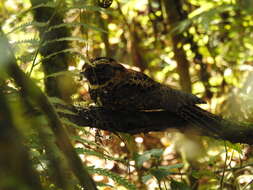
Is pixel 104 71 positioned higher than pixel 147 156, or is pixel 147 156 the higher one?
pixel 104 71

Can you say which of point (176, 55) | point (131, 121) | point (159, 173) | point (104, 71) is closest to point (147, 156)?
point (159, 173)

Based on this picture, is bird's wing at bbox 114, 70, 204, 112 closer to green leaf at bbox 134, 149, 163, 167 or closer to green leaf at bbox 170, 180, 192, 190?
green leaf at bbox 134, 149, 163, 167

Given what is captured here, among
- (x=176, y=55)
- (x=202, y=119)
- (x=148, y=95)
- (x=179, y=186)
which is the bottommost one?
(x=179, y=186)

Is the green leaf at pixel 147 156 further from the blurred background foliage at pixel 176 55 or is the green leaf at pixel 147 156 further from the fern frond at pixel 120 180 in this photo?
the blurred background foliage at pixel 176 55

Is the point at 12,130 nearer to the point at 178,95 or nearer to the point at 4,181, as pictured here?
the point at 4,181

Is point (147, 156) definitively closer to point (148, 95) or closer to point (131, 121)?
point (131, 121)

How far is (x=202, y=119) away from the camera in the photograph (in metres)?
2.72

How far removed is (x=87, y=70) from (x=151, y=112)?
56 centimetres

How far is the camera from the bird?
2.81 meters

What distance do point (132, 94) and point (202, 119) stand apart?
1.81ft

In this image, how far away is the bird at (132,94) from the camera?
110 inches

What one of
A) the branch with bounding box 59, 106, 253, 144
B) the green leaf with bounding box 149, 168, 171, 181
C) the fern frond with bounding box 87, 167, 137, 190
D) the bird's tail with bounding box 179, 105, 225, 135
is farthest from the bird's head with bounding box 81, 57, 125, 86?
the fern frond with bounding box 87, 167, 137, 190

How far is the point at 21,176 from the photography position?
0.58 m

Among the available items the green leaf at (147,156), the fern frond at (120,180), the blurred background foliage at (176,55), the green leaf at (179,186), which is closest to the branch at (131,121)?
the green leaf at (147,156)
